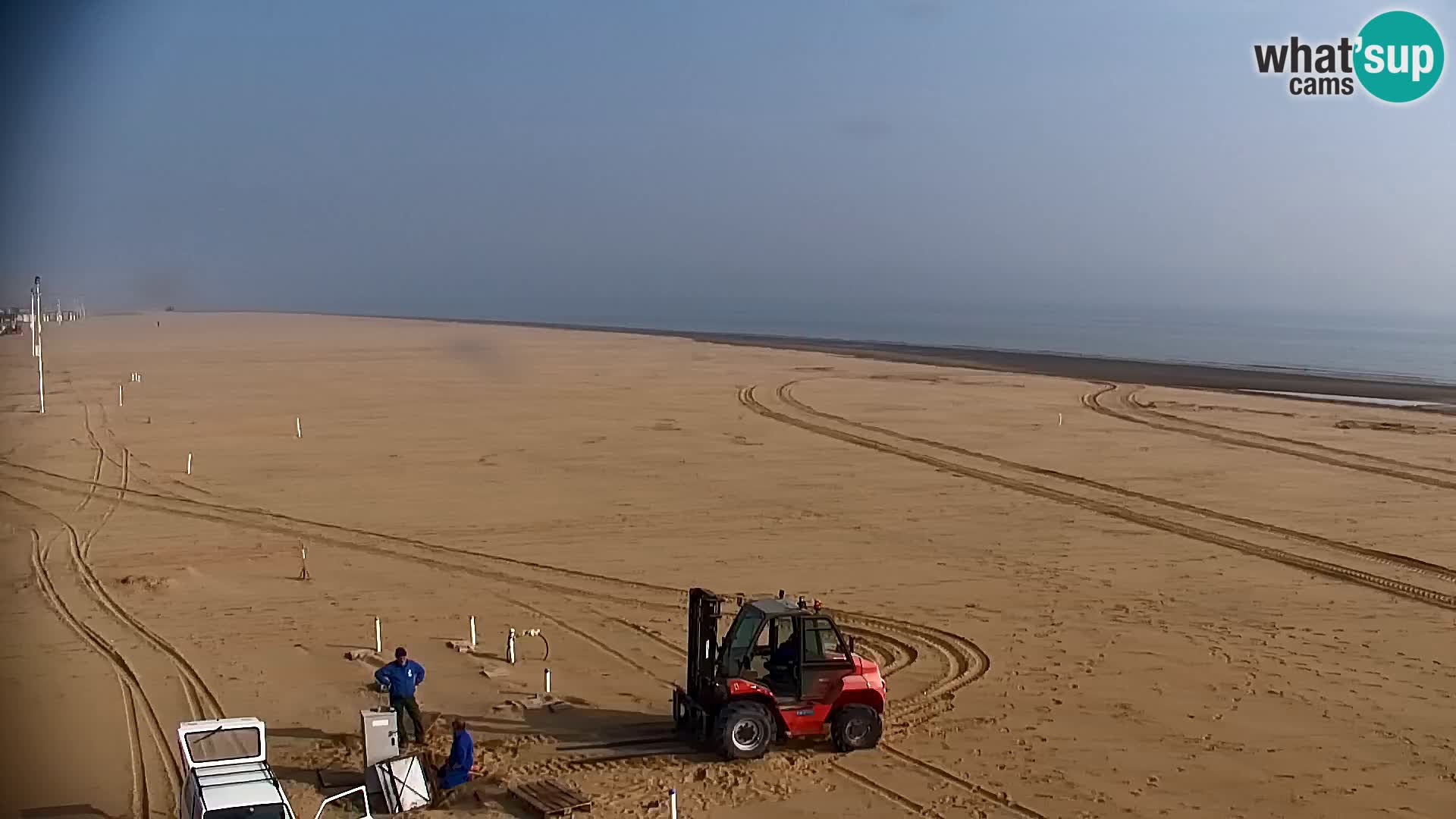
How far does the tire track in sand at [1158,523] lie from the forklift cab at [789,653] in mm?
11073

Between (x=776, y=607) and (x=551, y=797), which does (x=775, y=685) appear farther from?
(x=551, y=797)

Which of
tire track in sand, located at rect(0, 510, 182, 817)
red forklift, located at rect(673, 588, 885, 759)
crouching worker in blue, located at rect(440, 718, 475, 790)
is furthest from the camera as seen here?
red forklift, located at rect(673, 588, 885, 759)

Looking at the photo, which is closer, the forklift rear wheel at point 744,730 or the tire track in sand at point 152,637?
the forklift rear wheel at point 744,730

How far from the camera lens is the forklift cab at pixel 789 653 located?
12.4 metres

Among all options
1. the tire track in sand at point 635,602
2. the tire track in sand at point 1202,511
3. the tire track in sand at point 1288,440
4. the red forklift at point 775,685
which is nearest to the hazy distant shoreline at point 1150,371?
the tire track in sand at point 1288,440

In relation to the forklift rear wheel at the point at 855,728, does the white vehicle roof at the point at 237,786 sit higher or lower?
higher

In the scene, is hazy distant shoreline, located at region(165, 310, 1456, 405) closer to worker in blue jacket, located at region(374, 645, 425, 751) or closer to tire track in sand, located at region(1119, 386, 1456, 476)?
tire track in sand, located at region(1119, 386, 1456, 476)

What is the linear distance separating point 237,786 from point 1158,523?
19.0 metres

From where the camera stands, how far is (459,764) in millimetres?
11016

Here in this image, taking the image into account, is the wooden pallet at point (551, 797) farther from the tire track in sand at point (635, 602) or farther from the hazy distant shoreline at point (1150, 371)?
the hazy distant shoreline at point (1150, 371)

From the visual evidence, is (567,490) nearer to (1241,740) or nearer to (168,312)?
(1241,740)

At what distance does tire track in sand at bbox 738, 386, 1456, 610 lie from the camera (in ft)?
64.3

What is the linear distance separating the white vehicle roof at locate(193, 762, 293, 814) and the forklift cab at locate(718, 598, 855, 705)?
4.36 metres

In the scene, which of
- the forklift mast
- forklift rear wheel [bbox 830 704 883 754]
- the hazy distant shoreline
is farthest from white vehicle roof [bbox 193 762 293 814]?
the hazy distant shoreline
